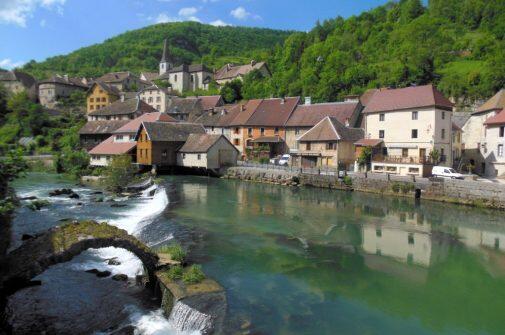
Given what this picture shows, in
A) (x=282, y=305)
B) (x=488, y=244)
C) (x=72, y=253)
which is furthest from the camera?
(x=488, y=244)

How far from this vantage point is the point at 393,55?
317 ft

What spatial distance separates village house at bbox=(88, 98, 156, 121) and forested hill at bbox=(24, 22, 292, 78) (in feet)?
232

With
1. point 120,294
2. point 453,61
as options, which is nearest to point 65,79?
point 453,61

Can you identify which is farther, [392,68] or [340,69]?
[340,69]

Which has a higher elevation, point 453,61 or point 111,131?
point 453,61

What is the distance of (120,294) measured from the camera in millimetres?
14398

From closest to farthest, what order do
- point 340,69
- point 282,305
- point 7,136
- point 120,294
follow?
point 282,305, point 120,294, point 7,136, point 340,69

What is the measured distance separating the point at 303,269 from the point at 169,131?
130ft

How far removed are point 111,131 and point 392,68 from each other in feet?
187

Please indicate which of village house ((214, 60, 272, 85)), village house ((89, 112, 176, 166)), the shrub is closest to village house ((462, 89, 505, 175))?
the shrub

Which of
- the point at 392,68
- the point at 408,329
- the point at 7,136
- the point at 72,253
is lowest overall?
the point at 408,329

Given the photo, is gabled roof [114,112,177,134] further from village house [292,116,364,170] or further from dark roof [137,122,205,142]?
village house [292,116,364,170]

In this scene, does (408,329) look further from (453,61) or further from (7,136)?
(453,61)

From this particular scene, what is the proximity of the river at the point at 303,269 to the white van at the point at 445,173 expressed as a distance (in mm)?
5824
